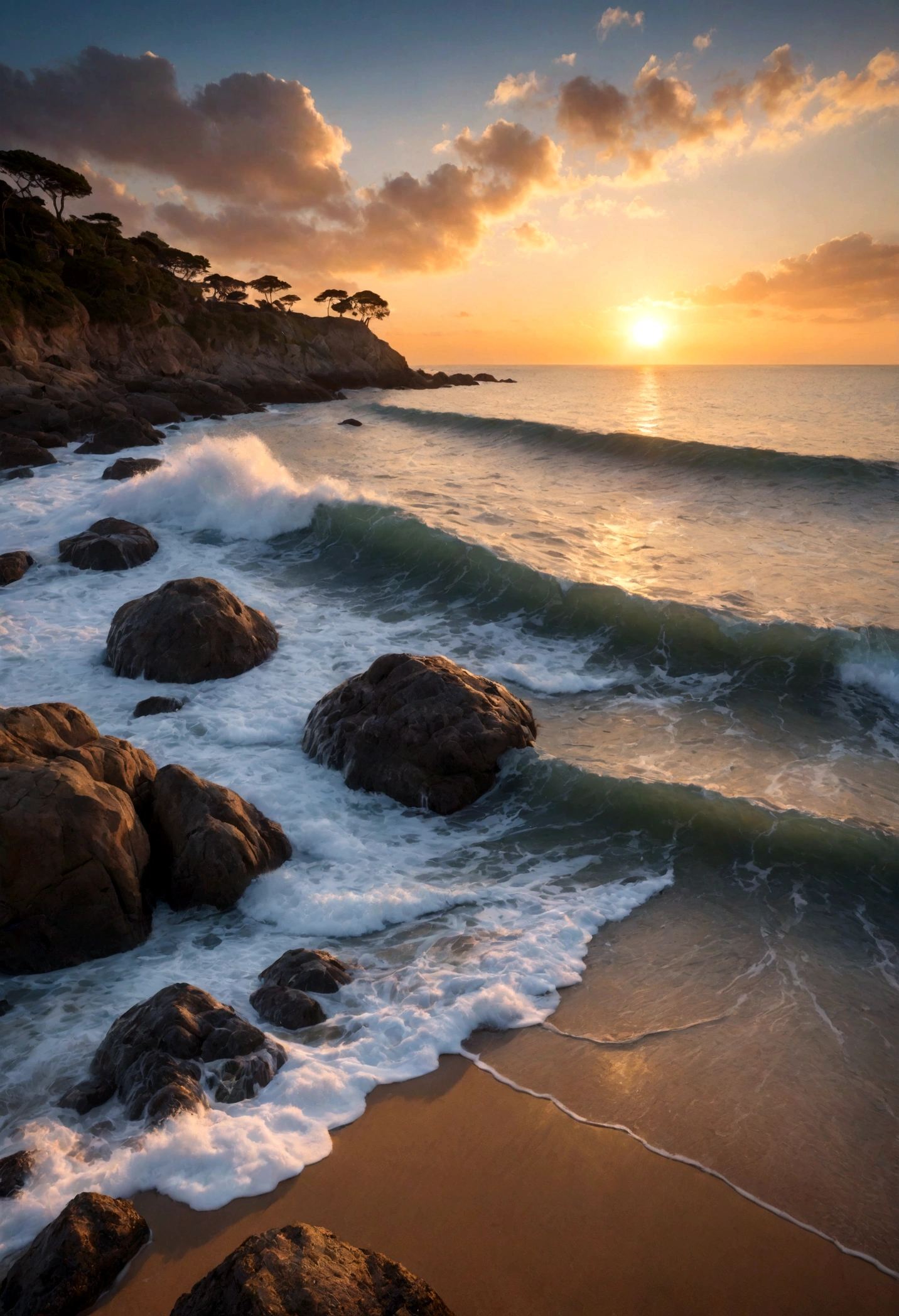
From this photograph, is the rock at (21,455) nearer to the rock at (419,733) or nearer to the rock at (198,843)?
the rock at (419,733)

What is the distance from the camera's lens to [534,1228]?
360cm

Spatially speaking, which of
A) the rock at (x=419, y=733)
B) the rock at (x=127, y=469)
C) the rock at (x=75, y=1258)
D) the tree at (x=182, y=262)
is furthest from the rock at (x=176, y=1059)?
the tree at (x=182, y=262)

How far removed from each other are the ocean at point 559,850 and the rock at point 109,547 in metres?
0.44

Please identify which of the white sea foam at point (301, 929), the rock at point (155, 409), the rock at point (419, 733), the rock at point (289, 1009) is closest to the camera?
the white sea foam at point (301, 929)

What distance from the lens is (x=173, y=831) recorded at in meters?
6.11

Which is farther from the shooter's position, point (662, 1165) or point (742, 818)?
point (742, 818)

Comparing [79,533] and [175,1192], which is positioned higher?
[79,533]

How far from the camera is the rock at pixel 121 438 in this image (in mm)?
27266

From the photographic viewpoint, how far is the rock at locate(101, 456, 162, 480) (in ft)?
69.1

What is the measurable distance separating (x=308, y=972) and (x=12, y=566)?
11821 mm

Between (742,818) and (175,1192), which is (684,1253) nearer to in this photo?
(175,1192)

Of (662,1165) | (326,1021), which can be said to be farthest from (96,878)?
(662,1165)

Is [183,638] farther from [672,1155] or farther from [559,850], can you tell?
[672,1155]

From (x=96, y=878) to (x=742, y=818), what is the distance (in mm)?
5520
